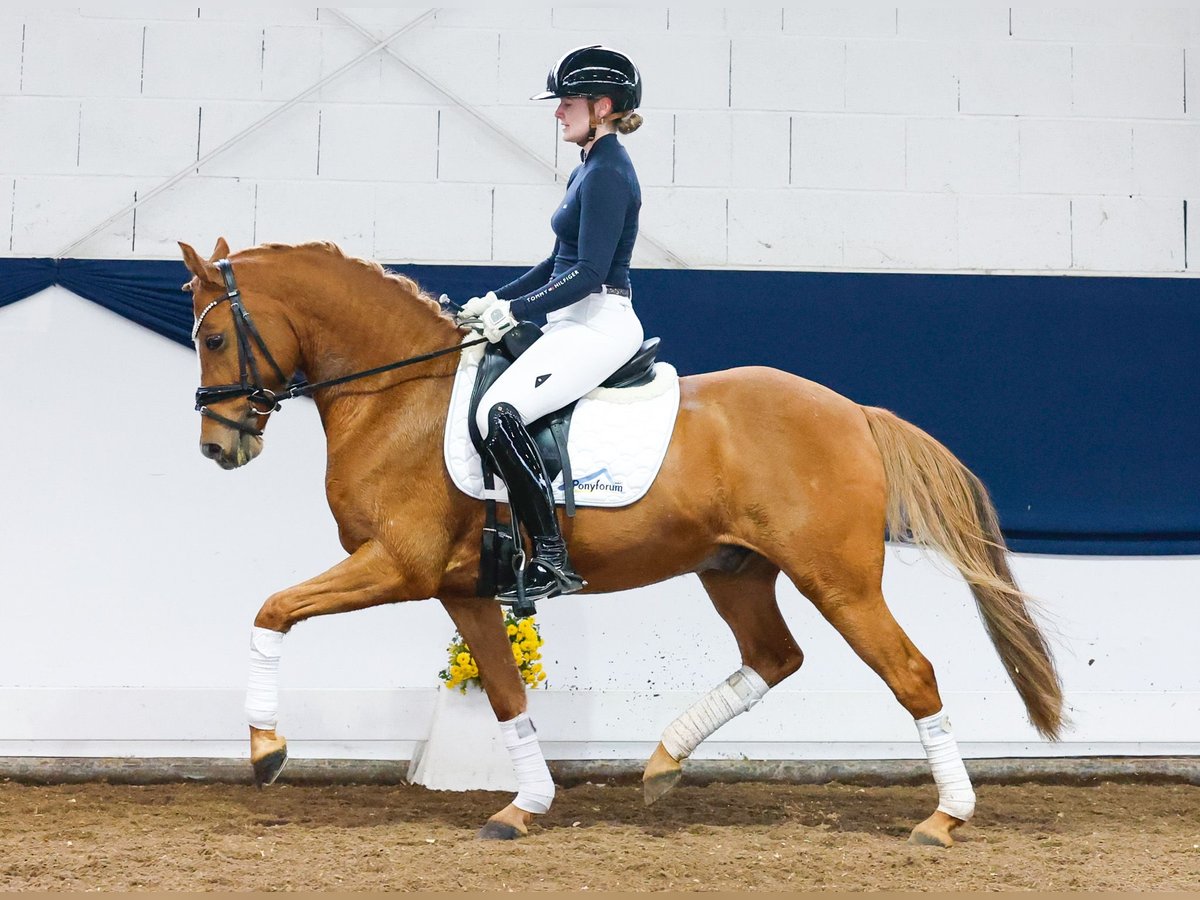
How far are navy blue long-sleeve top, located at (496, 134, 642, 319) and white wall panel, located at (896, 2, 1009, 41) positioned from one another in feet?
8.44

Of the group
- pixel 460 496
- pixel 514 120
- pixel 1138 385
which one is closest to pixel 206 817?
pixel 460 496

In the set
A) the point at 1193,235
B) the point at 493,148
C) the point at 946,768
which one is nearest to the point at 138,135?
the point at 493,148

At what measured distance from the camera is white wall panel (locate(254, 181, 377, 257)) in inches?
219

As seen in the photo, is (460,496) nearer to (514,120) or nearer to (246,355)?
(246,355)

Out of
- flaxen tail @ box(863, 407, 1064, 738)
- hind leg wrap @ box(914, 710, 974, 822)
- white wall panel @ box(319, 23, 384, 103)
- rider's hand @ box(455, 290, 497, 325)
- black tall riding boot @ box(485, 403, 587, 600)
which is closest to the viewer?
black tall riding boot @ box(485, 403, 587, 600)

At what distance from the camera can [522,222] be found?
5633 mm

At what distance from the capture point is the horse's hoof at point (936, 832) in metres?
3.77

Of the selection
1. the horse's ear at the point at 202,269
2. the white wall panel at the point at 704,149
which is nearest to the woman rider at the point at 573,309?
the horse's ear at the point at 202,269

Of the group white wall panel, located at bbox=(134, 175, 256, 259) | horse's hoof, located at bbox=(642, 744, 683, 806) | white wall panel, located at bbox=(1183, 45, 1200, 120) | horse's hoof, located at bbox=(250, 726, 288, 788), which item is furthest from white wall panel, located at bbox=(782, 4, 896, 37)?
horse's hoof, located at bbox=(250, 726, 288, 788)

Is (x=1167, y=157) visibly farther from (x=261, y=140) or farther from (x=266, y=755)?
(x=266, y=755)

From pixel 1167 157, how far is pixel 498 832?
177 inches

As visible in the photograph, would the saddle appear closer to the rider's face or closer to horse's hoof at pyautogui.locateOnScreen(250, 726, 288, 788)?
the rider's face

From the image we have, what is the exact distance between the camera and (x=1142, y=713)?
544 cm

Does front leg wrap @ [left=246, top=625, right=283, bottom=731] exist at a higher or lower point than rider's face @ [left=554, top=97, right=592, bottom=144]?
lower
